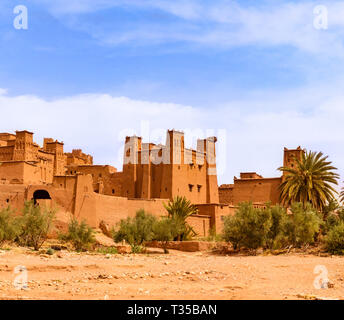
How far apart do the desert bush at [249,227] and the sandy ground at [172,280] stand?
4.99 meters

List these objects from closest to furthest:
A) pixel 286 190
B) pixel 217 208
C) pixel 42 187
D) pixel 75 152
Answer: pixel 286 190, pixel 42 187, pixel 217 208, pixel 75 152

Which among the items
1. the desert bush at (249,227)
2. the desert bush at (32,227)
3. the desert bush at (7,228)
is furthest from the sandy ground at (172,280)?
the desert bush at (32,227)

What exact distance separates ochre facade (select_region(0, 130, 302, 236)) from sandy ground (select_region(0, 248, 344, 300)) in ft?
61.2

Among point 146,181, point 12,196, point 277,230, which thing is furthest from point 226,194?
point 277,230

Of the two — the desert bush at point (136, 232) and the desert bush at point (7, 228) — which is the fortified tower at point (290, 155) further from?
the desert bush at point (7, 228)

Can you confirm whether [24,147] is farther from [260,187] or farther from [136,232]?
[136,232]

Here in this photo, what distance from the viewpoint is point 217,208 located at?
4122 cm

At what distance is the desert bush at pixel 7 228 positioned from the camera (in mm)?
24547

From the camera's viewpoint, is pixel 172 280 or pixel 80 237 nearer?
pixel 172 280

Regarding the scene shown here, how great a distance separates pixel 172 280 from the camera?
1436 cm

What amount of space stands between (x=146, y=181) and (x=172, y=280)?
32123mm
